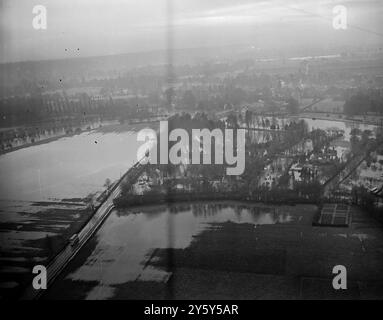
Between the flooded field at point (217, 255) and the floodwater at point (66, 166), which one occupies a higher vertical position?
the floodwater at point (66, 166)

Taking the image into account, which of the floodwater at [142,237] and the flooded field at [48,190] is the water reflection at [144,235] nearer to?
the floodwater at [142,237]

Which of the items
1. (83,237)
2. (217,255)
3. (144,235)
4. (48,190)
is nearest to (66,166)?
(48,190)

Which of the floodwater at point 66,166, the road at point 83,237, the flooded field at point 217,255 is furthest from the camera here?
the floodwater at point 66,166

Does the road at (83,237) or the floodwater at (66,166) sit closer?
the road at (83,237)

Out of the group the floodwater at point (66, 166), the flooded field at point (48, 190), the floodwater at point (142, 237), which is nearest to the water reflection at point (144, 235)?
the floodwater at point (142, 237)

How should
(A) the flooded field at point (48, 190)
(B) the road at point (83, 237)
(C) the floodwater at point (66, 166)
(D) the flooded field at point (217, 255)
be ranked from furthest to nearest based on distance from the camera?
(C) the floodwater at point (66, 166) < (A) the flooded field at point (48, 190) < (B) the road at point (83, 237) < (D) the flooded field at point (217, 255)

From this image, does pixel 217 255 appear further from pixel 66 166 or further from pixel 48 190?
pixel 66 166
